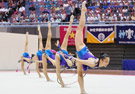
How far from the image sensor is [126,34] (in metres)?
18.2

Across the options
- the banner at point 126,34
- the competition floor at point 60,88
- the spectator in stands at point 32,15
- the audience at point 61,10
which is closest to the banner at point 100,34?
the banner at point 126,34

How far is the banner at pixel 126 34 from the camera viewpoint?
59.3 feet

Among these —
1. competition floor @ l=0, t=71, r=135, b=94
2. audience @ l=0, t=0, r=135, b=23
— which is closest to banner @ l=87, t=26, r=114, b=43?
audience @ l=0, t=0, r=135, b=23

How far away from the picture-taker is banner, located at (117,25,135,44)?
1808 cm

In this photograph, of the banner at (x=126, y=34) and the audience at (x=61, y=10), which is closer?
the banner at (x=126, y=34)

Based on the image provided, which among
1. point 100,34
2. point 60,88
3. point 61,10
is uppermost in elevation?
point 61,10

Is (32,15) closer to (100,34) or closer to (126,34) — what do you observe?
(100,34)

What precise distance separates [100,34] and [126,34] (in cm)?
176

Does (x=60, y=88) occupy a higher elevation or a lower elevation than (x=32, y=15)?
lower

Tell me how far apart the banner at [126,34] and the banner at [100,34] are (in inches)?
18.6

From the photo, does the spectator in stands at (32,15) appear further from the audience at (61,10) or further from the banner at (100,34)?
the banner at (100,34)

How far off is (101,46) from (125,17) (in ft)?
8.68

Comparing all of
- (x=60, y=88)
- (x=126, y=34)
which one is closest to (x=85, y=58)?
(x=60, y=88)

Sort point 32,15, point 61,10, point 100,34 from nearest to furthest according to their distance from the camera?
point 100,34 < point 61,10 < point 32,15
